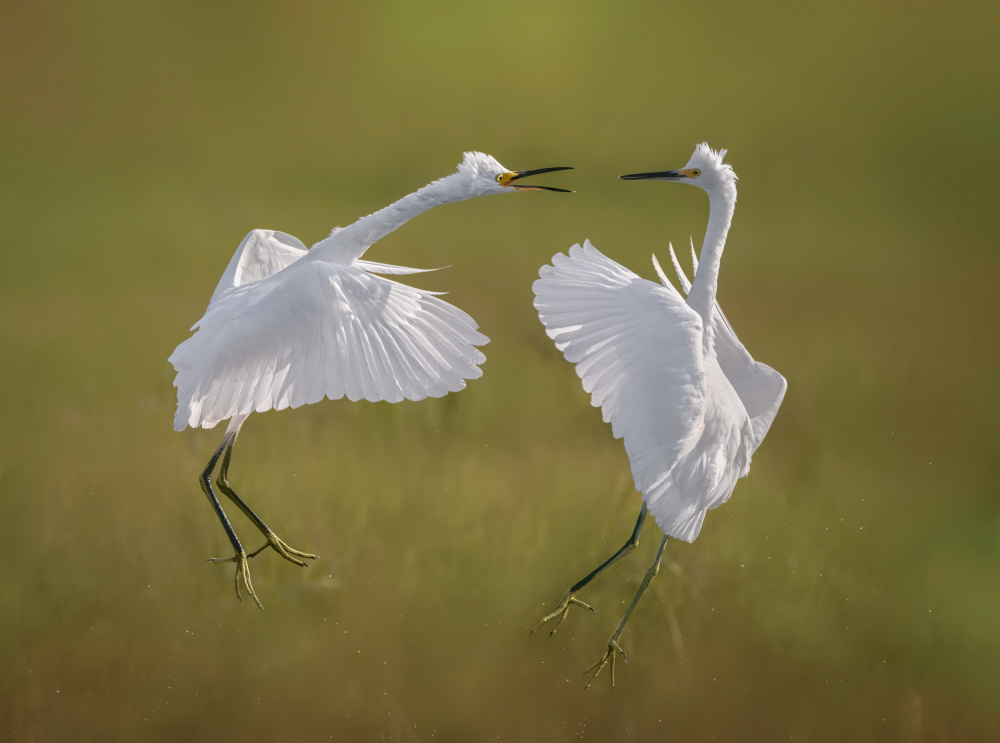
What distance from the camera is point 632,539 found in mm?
2482

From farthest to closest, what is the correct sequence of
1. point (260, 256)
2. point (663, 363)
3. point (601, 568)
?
point (260, 256) < point (601, 568) < point (663, 363)

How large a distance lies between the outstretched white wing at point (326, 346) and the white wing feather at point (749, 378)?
719 millimetres

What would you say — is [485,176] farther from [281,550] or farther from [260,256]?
[281,550]

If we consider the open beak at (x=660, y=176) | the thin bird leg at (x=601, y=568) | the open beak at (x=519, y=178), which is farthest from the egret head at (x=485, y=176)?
the thin bird leg at (x=601, y=568)

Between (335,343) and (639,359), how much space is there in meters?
0.76

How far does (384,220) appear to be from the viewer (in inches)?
90.4

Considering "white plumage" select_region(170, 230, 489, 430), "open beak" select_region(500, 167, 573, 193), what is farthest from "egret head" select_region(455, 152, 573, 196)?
"white plumage" select_region(170, 230, 489, 430)

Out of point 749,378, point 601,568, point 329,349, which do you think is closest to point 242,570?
point 329,349

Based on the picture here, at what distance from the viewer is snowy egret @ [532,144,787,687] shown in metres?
2.11

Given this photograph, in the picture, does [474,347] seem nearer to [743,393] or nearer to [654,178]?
[654,178]

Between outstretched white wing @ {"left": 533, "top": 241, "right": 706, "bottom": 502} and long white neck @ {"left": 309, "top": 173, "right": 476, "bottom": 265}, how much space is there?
0.34 m

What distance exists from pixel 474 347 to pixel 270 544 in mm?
1010

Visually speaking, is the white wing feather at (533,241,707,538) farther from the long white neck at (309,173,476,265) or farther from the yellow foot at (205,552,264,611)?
the yellow foot at (205,552,264,611)

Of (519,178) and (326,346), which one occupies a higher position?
(519,178)
